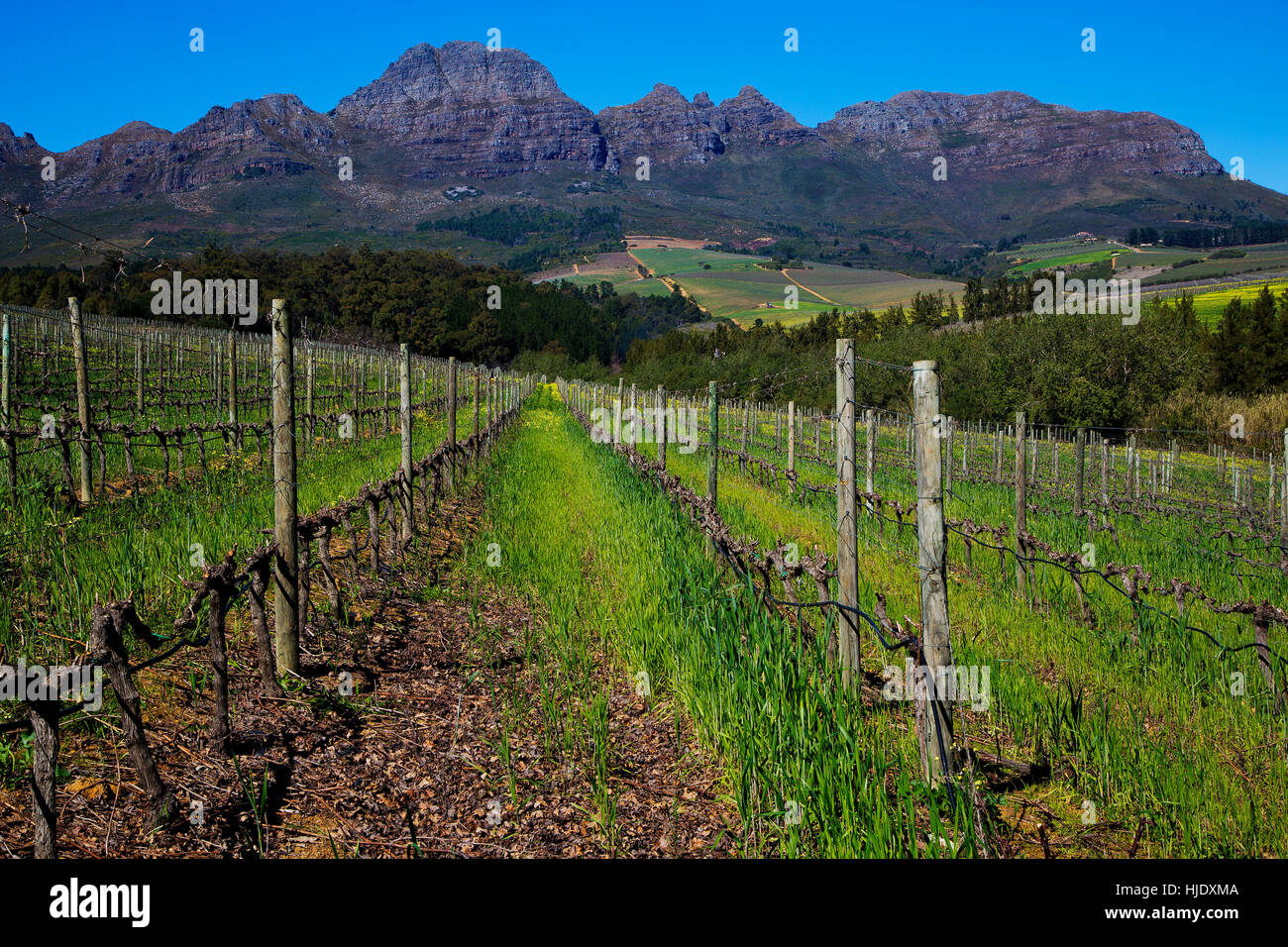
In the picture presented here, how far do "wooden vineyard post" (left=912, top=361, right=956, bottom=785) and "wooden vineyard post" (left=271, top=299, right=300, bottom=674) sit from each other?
3664 mm

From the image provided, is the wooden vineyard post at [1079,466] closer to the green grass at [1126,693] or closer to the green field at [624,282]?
the green grass at [1126,693]

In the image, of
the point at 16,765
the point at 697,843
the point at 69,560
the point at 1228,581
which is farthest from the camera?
the point at 1228,581

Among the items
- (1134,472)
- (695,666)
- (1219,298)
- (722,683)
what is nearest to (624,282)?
(1219,298)

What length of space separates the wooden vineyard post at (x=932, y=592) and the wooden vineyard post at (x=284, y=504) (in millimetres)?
3664

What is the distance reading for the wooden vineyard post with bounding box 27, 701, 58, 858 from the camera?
8.41 feet

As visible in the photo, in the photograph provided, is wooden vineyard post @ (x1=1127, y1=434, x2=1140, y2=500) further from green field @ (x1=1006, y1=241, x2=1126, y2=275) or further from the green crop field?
the green crop field

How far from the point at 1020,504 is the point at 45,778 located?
8.81 metres

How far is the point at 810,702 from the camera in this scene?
3.96 meters

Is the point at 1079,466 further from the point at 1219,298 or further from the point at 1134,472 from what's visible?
the point at 1219,298

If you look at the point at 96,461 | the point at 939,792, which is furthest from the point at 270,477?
the point at 939,792

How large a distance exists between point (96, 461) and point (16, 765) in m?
8.57

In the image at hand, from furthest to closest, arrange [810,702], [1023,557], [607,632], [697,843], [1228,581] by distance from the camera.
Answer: [1228,581], [1023,557], [607,632], [810,702], [697,843]

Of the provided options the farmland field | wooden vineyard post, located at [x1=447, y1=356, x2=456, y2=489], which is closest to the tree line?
the farmland field

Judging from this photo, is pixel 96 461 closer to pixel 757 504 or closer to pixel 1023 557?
pixel 757 504
